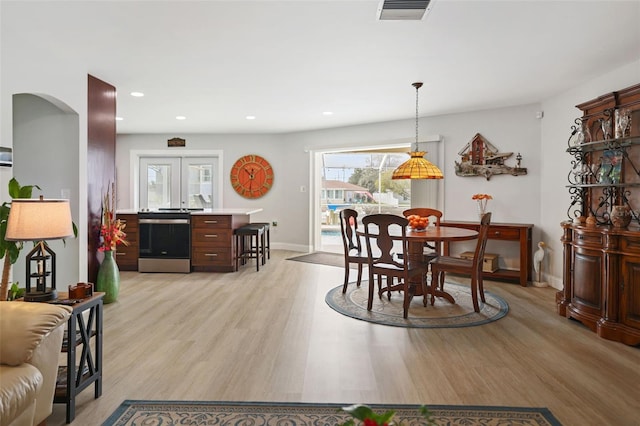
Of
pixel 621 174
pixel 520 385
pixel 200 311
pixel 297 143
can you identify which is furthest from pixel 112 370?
pixel 297 143

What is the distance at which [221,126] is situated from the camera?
724 cm

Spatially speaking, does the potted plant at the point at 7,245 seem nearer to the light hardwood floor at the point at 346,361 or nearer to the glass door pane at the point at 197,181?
the light hardwood floor at the point at 346,361

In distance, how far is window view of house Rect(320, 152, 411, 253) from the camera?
862 cm

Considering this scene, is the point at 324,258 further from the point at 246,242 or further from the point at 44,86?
the point at 44,86

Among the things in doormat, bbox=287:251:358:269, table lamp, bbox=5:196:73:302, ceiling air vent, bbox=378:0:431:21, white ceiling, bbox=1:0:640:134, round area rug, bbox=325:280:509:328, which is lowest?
round area rug, bbox=325:280:509:328

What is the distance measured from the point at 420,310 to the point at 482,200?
2.52m

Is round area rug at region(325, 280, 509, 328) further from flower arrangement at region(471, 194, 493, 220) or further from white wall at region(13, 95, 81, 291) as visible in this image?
white wall at region(13, 95, 81, 291)

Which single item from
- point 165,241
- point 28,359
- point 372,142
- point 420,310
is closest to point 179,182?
point 165,241

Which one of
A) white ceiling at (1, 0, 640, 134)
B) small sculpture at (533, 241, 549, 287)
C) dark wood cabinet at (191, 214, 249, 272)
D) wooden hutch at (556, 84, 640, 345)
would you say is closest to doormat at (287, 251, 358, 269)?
dark wood cabinet at (191, 214, 249, 272)

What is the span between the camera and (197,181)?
324 inches

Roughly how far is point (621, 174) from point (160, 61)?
4.40m

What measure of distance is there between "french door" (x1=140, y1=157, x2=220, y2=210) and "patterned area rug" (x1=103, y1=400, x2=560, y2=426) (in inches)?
252

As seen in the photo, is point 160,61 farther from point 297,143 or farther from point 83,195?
point 297,143

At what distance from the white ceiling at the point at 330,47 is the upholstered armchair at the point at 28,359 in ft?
6.57
